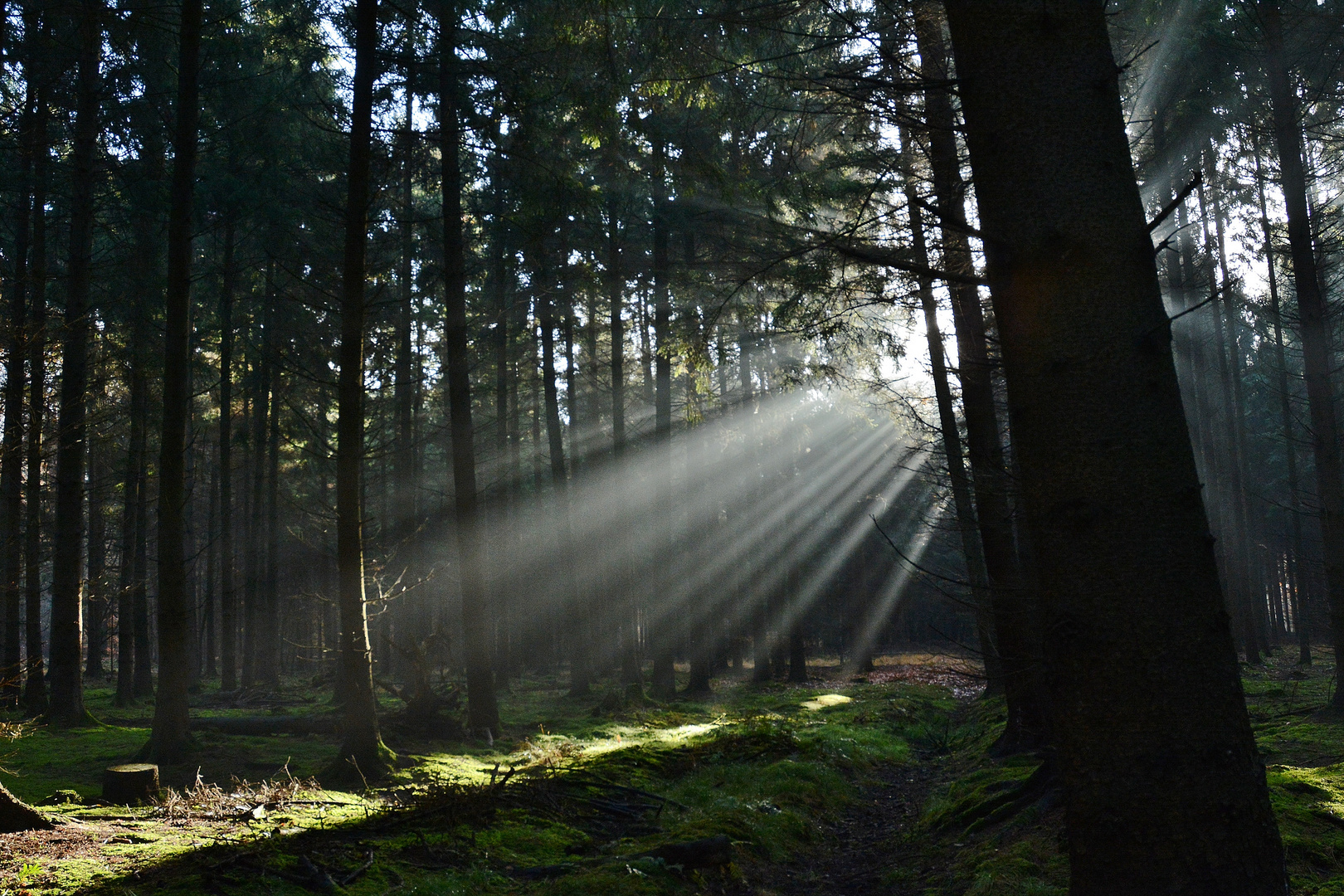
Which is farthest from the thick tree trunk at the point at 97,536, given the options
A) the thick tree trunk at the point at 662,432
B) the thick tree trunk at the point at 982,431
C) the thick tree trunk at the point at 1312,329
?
the thick tree trunk at the point at 1312,329

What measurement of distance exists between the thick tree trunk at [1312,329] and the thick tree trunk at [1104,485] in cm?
1055

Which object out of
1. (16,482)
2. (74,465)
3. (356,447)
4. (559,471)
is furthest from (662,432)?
(16,482)

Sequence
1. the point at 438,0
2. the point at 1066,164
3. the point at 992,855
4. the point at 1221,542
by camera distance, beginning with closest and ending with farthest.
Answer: the point at 1066,164
the point at 992,855
the point at 438,0
the point at 1221,542

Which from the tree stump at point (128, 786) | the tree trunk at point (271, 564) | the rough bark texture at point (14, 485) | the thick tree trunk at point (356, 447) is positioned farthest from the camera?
the tree trunk at point (271, 564)

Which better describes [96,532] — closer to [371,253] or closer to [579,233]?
[371,253]

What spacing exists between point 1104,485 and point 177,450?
412 inches

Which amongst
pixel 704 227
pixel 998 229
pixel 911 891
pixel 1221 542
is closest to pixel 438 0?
A: pixel 704 227

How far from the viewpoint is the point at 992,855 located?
17.7 ft

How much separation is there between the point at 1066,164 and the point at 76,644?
589 inches

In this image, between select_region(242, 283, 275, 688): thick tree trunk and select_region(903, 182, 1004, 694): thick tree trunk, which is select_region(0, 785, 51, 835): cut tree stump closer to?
select_region(903, 182, 1004, 694): thick tree trunk

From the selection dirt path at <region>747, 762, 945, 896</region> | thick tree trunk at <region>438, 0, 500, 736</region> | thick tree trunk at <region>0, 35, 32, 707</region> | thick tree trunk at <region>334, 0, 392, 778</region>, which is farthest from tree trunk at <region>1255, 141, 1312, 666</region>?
thick tree trunk at <region>0, 35, 32, 707</region>

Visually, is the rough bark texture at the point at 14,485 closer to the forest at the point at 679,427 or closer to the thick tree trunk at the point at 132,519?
the forest at the point at 679,427

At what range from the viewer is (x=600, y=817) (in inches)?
287

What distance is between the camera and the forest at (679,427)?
2.81 meters
